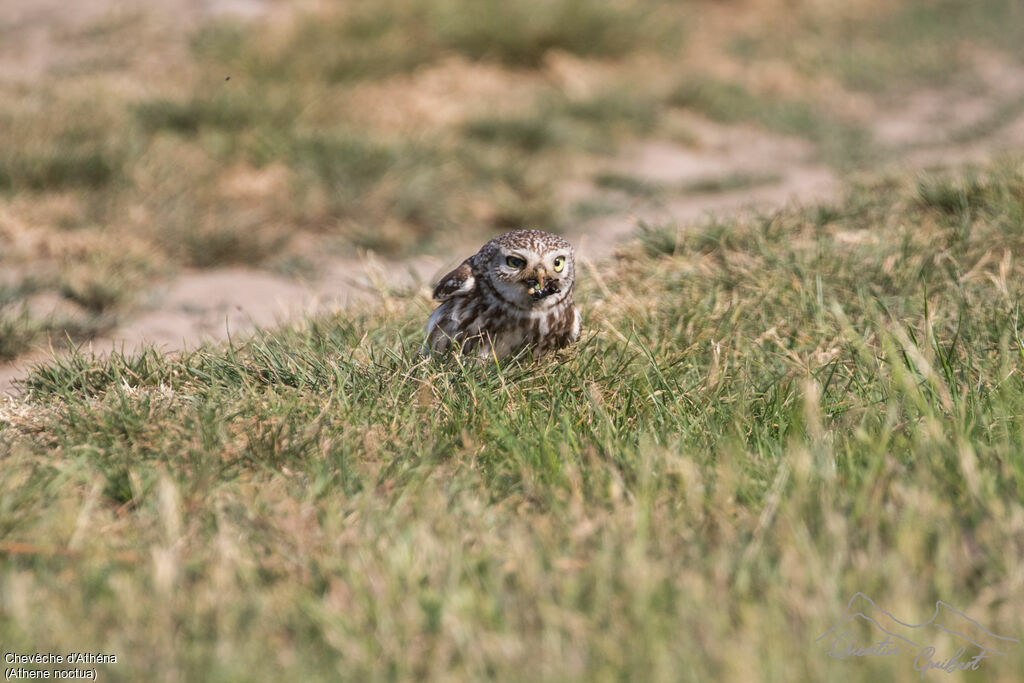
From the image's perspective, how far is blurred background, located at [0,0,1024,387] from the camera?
5.42 metres

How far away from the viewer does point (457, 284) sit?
368cm

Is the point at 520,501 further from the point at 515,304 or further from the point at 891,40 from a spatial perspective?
the point at 891,40

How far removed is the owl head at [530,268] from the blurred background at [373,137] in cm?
134

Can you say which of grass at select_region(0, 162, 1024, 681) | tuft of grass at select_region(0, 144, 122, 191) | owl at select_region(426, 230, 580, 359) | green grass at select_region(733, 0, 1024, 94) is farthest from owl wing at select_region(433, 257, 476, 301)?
green grass at select_region(733, 0, 1024, 94)

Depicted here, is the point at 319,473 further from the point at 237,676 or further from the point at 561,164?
the point at 561,164

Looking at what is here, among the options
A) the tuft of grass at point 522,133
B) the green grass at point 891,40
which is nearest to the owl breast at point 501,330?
the tuft of grass at point 522,133

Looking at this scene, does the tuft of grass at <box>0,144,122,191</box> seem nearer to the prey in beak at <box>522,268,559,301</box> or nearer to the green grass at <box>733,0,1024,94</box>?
the prey in beak at <box>522,268,559,301</box>

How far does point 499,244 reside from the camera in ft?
11.7

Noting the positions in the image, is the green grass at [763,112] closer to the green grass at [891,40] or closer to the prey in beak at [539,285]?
the green grass at [891,40]

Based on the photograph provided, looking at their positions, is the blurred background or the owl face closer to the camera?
the owl face

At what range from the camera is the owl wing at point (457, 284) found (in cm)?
366

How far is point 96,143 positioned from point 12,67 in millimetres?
2781

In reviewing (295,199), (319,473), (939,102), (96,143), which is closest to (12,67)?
(96,143)

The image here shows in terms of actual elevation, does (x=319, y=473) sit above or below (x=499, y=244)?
below
